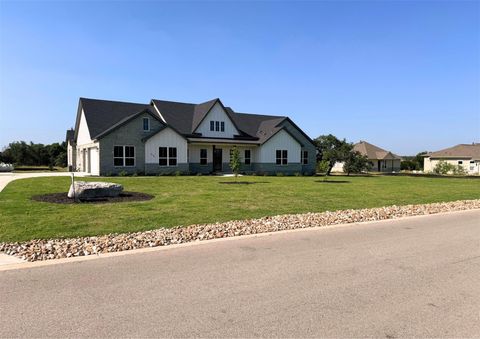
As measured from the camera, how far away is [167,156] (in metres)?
31.0

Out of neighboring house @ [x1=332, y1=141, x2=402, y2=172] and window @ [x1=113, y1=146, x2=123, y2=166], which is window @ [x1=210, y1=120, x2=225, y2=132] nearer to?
window @ [x1=113, y1=146, x2=123, y2=166]

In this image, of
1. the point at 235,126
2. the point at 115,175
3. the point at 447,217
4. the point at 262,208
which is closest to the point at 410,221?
the point at 447,217

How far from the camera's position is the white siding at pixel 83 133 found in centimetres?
3206

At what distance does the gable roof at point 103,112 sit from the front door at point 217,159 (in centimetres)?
649

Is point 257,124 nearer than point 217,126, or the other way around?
point 217,126

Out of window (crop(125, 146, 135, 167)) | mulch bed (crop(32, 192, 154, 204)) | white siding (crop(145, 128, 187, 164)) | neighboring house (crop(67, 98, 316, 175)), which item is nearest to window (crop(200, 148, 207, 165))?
neighboring house (crop(67, 98, 316, 175))

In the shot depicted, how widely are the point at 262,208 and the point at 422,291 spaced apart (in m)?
7.50

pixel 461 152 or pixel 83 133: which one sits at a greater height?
pixel 83 133

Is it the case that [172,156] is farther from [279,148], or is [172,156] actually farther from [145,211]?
[145,211]

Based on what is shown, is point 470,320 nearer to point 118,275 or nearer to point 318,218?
point 118,275

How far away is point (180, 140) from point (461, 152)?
52.8 metres

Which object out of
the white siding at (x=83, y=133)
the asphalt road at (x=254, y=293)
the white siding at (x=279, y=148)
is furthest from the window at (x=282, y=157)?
the asphalt road at (x=254, y=293)

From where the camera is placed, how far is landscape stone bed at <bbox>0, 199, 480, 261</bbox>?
21.9 ft

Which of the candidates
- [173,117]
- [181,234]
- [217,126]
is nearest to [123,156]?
[173,117]
